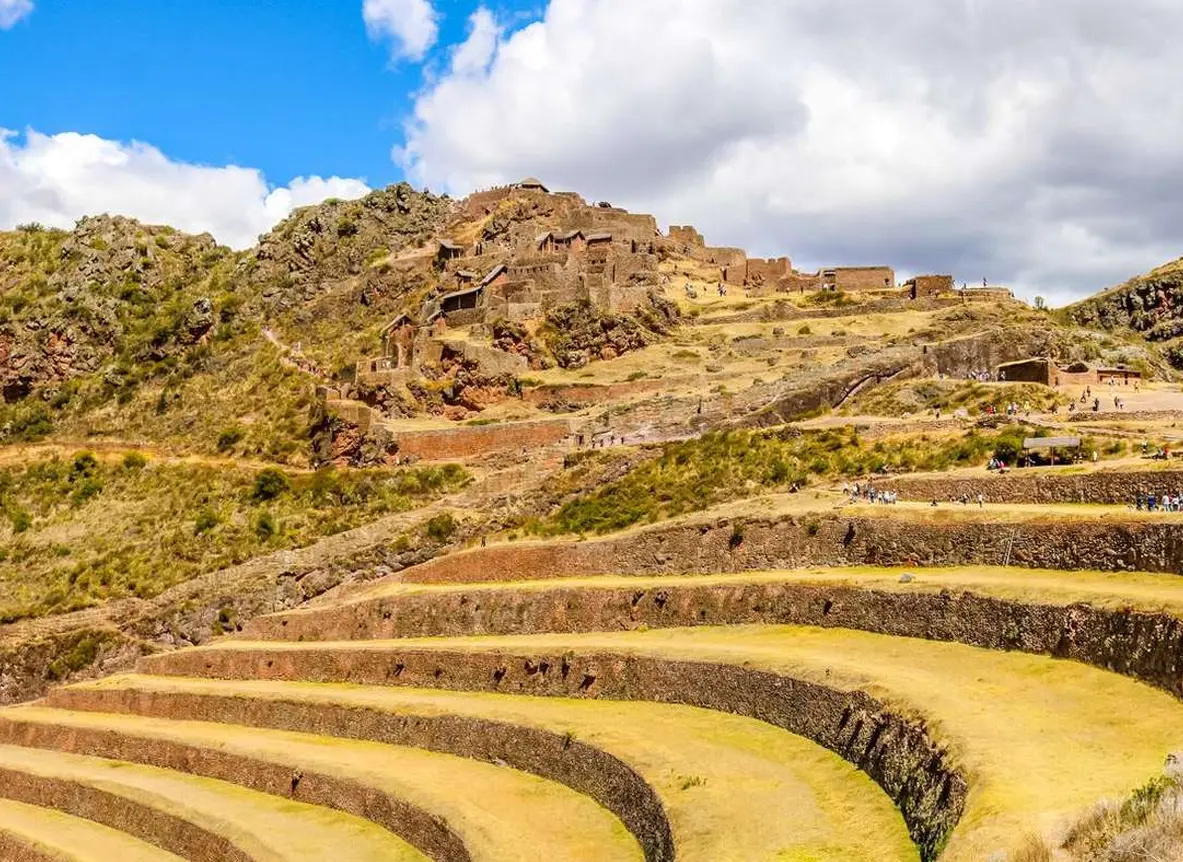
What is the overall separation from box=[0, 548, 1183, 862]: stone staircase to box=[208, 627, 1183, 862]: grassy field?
4cm

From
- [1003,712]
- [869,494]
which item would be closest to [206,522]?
[869,494]

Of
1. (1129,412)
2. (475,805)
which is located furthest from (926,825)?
(1129,412)

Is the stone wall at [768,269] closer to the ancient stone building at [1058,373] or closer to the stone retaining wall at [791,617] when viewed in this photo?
the ancient stone building at [1058,373]

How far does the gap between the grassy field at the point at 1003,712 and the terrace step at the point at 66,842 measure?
32.6 feet

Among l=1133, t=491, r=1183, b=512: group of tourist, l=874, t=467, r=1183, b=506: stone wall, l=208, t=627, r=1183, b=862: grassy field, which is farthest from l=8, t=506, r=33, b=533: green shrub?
l=1133, t=491, r=1183, b=512: group of tourist

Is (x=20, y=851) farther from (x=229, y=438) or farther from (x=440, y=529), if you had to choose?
(x=229, y=438)

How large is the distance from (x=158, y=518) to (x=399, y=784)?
85.4 ft

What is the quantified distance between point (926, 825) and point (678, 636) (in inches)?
420

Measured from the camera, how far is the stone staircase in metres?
12.1

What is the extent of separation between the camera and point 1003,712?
1320cm

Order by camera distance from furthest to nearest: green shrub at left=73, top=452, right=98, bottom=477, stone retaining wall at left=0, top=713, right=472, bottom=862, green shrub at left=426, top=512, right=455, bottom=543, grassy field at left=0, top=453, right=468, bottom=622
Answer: green shrub at left=73, top=452, right=98, bottom=477 < grassy field at left=0, top=453, right=468, bottom=622 < green shrub at left=426, top=512, right=455, bottom=543 < stone retaining wall at left=0, top=713, right=472, bottom=862

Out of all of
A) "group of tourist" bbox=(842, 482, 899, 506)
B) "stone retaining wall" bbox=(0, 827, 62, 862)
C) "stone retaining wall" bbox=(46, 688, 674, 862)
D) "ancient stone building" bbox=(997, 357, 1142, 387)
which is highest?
"ancient stone building" bbox=(997, 357, 1142, 387)

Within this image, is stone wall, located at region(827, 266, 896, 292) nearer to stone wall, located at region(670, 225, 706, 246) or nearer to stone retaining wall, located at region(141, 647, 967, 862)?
stone wall, located at region(670, 225, 706, 246)

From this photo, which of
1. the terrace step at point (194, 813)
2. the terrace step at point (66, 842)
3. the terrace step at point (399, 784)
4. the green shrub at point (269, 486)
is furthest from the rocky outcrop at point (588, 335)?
the terrace step at point (66, 842)
